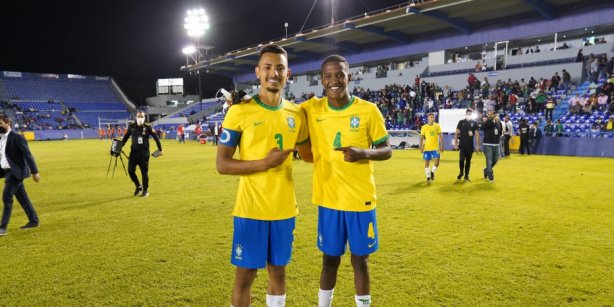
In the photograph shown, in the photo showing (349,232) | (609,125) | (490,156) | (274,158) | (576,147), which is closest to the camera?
(274,158)

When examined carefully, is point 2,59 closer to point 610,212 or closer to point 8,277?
point 8,277

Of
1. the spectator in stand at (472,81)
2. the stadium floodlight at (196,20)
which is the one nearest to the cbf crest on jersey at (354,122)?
the spectator in stand at (472,81)

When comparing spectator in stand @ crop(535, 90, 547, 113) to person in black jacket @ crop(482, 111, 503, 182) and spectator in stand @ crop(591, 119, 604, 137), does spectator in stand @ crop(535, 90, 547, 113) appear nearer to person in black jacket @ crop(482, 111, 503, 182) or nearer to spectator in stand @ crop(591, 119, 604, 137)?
spectator in stand @ crop(591, 119, 604, 137)

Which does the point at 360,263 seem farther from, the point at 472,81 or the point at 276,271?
the point at 472,81

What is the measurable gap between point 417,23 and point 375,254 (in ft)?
105

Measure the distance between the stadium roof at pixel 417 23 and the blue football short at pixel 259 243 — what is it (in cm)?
2900

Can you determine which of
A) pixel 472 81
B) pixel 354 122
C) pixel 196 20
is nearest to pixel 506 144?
pixel 472 81

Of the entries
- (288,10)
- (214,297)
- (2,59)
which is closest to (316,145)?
(214,297)

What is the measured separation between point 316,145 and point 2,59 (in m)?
77.2

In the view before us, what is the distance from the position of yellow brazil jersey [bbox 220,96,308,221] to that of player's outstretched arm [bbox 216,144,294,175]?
99 millimetres

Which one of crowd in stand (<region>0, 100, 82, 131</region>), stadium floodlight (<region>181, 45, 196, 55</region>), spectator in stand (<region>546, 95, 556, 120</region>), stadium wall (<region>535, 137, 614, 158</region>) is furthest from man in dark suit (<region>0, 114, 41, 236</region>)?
crowd in stand (<region>0, 100, 82, 131</region>)

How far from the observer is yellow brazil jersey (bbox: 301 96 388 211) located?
116 inches

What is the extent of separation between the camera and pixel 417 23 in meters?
32.2

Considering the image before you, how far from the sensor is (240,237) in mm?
2604
